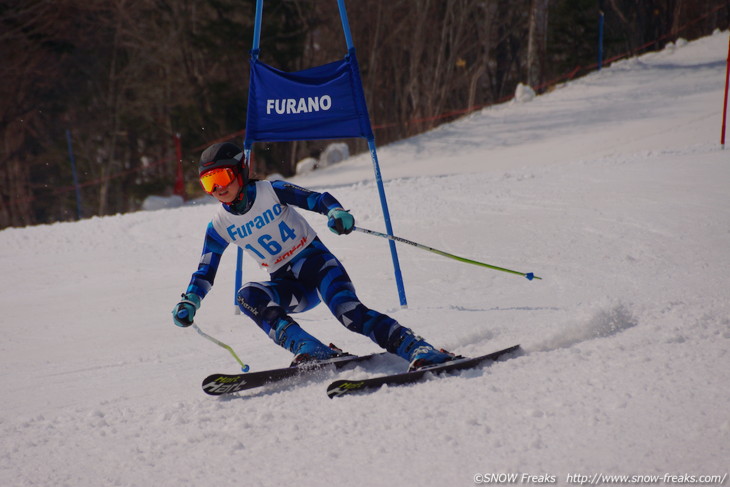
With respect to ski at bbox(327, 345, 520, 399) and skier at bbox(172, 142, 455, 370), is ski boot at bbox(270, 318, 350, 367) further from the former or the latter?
ski at bbox(327, 345, 520, 399)

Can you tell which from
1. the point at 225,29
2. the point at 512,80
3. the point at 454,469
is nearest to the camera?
the point at 454,469

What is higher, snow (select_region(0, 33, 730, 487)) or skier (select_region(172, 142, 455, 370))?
skier (select_region(172, 142, 455, 370))

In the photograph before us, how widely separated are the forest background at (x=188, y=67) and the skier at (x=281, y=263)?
1138 cm

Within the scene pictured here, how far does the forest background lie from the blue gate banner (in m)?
10.2

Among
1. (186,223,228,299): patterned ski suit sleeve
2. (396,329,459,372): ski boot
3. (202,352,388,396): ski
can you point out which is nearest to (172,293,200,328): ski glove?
(186,223,228,299): patterned ski suit sleeve

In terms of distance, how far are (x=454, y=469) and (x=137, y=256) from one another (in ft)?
18.0

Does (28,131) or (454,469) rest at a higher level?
(28,131)

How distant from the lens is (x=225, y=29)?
17.3 metres

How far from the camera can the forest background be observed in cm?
1714

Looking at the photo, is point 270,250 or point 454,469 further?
point 270,250

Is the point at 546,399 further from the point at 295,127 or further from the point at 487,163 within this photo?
the point at 487,163

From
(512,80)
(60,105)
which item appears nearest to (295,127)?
(60,105)

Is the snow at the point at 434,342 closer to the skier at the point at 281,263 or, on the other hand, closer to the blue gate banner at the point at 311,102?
the skier at the point at 281,263

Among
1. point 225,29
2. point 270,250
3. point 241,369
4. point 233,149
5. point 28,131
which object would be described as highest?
point 225,29
